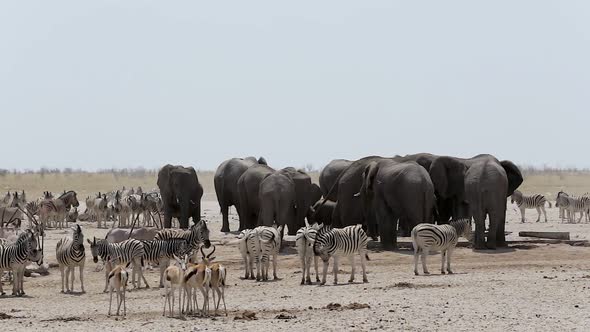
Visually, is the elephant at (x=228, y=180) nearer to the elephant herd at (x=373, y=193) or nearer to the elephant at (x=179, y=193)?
the elephant herd at (x=373, y=193)

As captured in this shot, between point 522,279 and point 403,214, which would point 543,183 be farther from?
point 522,279

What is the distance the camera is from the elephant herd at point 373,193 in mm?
31219

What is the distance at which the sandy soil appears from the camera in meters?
17.5

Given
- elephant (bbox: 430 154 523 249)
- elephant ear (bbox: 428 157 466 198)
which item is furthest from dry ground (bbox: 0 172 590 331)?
elephant ear (bbox: 428 157 466 198)

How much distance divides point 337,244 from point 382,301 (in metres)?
3.54

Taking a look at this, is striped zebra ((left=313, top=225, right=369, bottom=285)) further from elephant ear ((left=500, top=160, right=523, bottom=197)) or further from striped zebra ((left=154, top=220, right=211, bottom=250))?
elephant ear ((left=500, top=160, right=523, bottom=197))

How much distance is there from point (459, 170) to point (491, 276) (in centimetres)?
1222

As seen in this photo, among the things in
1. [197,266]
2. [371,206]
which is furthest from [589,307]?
[371,206]

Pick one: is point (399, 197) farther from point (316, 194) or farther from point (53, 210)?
point (53, 210)

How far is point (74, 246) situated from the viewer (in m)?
23.0

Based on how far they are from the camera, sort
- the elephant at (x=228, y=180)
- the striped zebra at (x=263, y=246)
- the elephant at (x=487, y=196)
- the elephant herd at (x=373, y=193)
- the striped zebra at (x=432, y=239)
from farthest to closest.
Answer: the elephant at (x=228, y=180)
the elephant herd at (x=373, y=193)
the elephant at (x=487, y=196)
the striped zebra at (x=432, y=239)
the striped zebra at (x=263, y=246)

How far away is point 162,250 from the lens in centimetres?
2347

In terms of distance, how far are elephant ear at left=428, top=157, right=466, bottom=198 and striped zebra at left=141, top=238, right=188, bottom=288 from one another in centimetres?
1415

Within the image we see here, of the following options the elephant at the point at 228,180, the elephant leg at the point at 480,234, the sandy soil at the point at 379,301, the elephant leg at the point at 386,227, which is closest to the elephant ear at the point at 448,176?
the elephant leg at the point at 386,227
